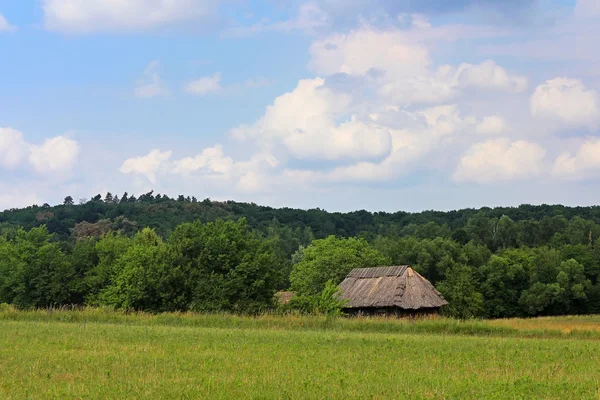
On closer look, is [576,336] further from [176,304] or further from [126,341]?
[176,304]

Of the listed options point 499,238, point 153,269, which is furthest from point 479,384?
point 499,238

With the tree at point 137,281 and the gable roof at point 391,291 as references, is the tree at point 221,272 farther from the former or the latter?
the gable roof at point 391,291

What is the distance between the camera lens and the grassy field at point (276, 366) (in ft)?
41.2

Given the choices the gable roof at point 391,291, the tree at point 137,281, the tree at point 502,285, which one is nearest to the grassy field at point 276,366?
the tree at point 137,281

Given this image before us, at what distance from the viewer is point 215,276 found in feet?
148

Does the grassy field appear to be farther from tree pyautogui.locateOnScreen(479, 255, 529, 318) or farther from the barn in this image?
tree pyautogui.locateOnScreen(479, 255, 529, 318)

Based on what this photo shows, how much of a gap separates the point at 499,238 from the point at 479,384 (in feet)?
350

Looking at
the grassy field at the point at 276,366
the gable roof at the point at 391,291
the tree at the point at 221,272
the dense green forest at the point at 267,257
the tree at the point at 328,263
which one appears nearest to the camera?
the grassy field at the point at 276,366

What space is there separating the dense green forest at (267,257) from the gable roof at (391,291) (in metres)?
3.06

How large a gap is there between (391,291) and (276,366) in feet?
118

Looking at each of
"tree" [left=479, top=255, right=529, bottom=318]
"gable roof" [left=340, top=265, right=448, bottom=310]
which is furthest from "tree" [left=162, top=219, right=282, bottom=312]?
"tree" [left=479, top=255, right=529, bottom=318]

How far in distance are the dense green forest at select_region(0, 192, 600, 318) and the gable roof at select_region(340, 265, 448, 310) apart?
3.06 metres

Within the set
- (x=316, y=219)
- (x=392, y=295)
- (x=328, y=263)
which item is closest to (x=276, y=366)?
(x=392, y=295)

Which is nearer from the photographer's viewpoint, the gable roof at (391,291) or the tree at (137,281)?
the tree at (137,281)
